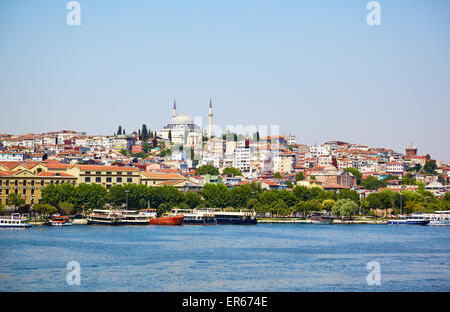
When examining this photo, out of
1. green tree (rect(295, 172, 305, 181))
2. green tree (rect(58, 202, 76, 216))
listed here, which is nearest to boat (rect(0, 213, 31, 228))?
green tree (rect(58, 202, 76, 216))

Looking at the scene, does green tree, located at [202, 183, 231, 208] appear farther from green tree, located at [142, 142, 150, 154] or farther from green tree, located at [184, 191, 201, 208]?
green tree, located at [142, 142, 150, 154]

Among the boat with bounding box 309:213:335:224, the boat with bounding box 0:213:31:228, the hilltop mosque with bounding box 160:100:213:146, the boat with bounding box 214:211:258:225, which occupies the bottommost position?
the boat with bounding box 309:213:335:224

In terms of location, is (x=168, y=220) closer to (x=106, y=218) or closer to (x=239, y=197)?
(x=106, y=218)

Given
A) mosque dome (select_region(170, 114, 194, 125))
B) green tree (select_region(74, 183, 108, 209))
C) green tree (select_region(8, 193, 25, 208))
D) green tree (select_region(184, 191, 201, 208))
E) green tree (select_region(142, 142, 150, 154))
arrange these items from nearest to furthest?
1. green tree (select_region(8, 193, 25, 208))
2. green tree (select_region(74, 183, 108, 209))
3. green tree (select_region(184, 191, 201, 208))
4. green tree (select_region(142, 142, 150, 154))
5. mosque dome (select_region(170, 114, 194, 125))

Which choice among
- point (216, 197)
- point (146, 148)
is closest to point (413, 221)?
point (216, 197)
